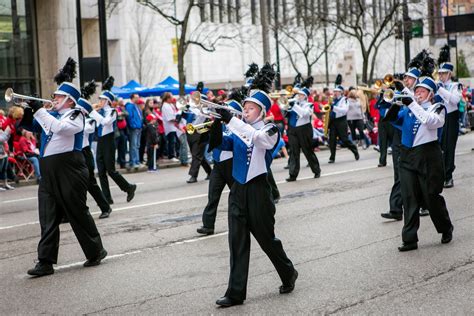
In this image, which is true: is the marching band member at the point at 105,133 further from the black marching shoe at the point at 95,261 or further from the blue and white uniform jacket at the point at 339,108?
the blue and white uniform jacket at the point at 339,108

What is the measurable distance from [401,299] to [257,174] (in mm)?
1613

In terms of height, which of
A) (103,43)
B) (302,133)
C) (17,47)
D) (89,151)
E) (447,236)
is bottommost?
(447,236)

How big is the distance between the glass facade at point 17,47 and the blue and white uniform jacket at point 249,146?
21.0m

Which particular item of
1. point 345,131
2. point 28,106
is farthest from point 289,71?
point 28,106

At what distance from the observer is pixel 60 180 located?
9.77m

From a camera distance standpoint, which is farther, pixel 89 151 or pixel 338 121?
pixel 338 121

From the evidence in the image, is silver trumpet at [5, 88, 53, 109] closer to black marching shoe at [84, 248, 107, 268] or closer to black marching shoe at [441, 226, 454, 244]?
black marching shoe at [84, 248, 107, 268]

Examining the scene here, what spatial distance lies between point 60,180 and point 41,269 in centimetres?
94

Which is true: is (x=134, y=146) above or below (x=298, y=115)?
below

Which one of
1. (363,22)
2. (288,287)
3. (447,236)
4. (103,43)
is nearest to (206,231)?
(447,236)

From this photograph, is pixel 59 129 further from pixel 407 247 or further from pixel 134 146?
pixel 134 146

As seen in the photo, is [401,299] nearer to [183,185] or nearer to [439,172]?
[439,172]

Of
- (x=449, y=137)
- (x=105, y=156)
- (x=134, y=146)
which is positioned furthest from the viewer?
(x=134, y=146)

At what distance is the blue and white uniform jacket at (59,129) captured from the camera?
959 cm
